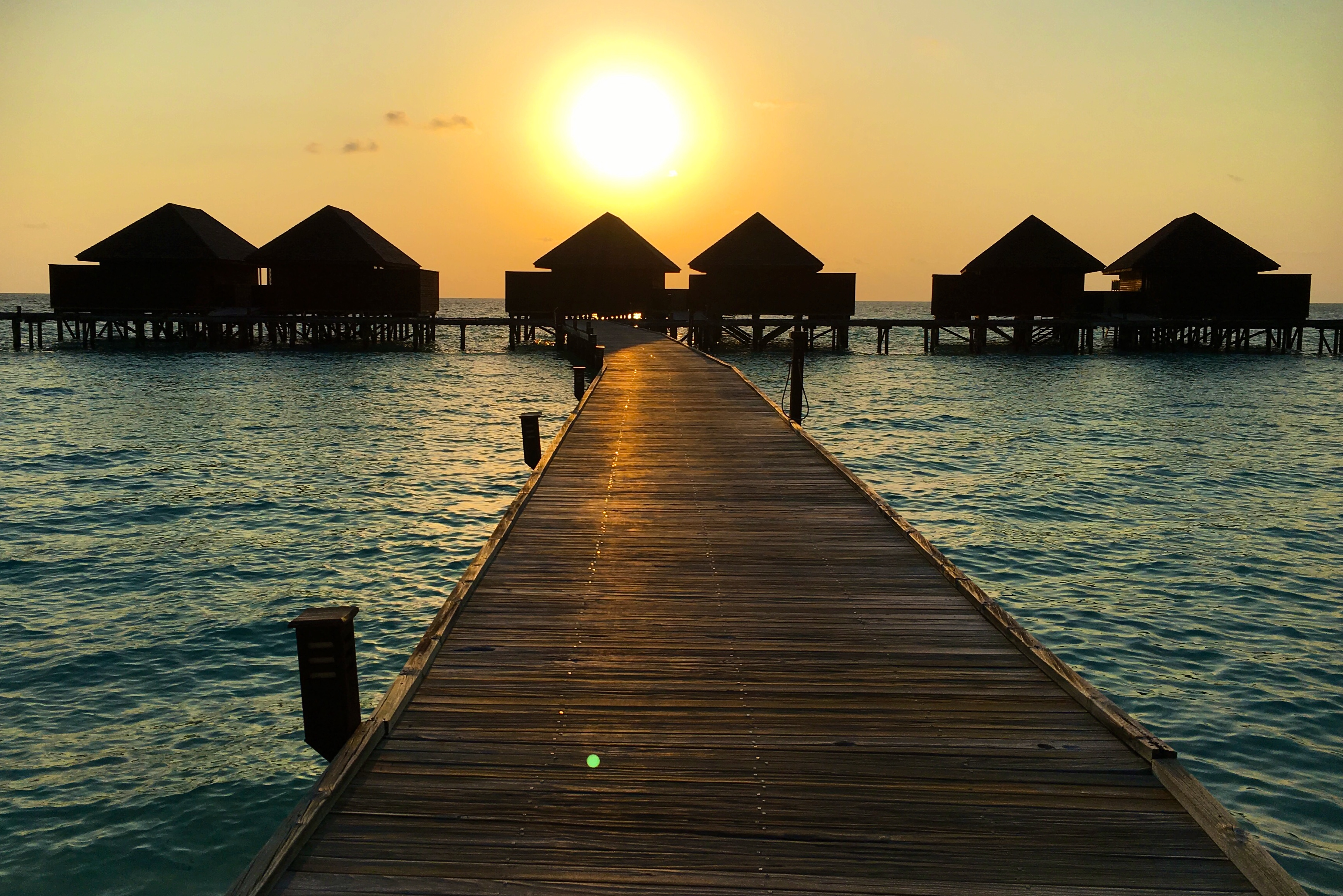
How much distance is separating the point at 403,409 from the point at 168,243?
78.6ft

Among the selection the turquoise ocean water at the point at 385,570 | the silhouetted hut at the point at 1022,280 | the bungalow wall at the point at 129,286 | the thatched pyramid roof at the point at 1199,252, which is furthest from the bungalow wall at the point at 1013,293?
the bungalow wall at the point at 129,286

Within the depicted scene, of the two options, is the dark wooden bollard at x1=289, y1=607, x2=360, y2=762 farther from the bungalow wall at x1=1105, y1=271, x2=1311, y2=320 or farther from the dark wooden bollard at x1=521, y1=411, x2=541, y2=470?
the bungalow wall at x1=1105, y1=271, x2=1311, y2=320

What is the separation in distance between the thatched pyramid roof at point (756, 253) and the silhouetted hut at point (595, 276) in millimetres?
2212

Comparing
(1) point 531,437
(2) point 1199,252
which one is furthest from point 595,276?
(1) point 531,437

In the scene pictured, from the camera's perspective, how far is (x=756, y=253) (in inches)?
1677

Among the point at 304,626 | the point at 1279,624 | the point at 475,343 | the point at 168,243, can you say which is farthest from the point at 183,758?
the point at 475,343

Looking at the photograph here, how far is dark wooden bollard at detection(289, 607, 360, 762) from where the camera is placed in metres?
4.44

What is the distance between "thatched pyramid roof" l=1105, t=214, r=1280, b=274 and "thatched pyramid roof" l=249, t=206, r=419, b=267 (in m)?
34.4

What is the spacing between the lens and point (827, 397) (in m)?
31.0

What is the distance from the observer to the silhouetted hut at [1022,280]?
4394cm

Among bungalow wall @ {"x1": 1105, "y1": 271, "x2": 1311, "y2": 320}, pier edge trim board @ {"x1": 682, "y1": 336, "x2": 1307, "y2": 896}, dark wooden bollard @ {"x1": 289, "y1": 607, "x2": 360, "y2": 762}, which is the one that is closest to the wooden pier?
bungalow wall @ {"x1": 1105, "y1": 271, "x2": 1311, "y2": 320}

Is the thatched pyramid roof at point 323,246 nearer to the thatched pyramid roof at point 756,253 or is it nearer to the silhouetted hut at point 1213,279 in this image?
the thatched pyramid roof at point 756,253

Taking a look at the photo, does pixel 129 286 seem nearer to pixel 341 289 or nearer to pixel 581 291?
pixel 341 289

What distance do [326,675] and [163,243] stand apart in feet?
148
